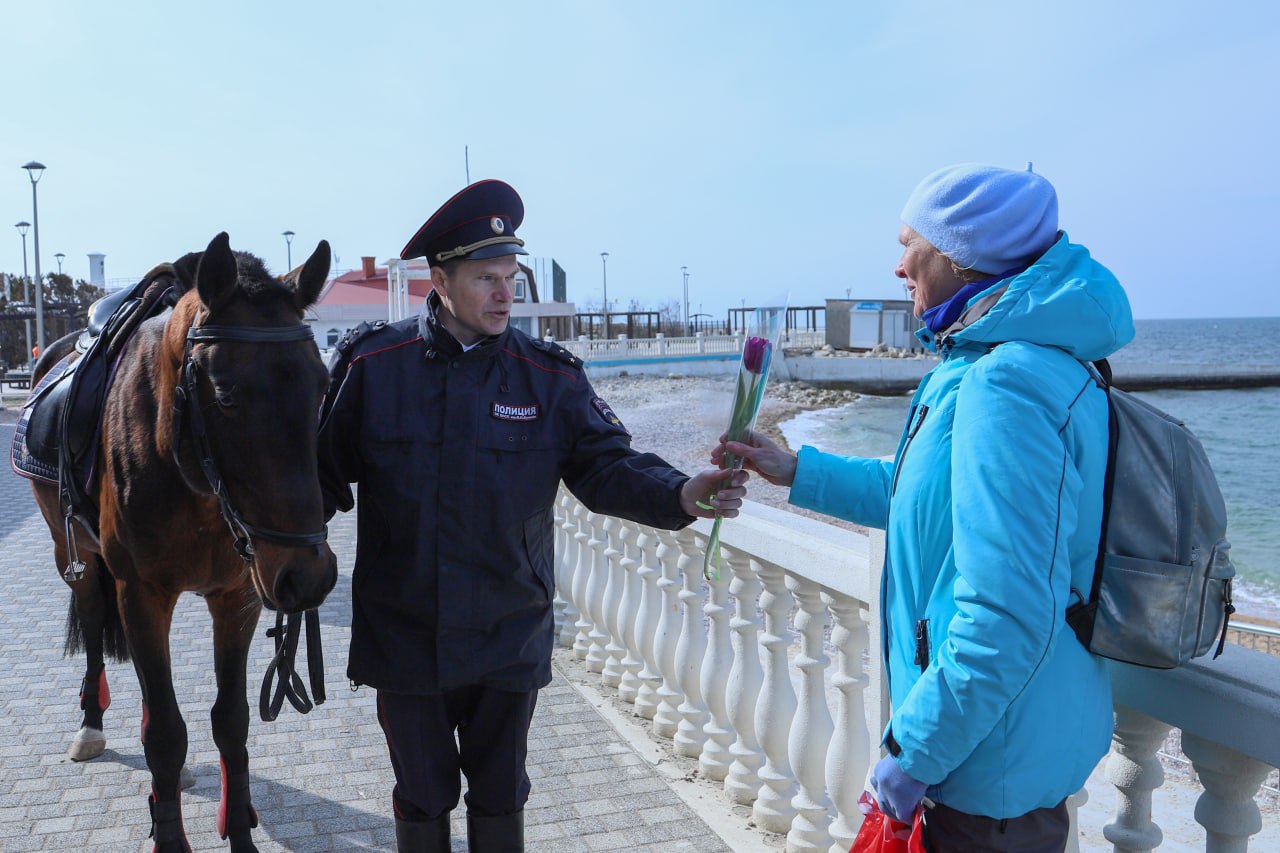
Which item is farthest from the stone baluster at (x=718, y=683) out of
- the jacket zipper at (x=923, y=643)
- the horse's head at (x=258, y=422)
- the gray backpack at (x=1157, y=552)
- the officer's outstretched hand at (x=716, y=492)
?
the gray backpack at (x=1157, y=552)

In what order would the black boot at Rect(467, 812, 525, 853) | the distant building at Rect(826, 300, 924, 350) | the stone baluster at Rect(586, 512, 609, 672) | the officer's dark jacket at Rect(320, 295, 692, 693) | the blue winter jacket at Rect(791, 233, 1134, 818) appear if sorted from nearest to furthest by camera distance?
the blue winter jacket at Rect(791, 233, 1134, 818) → the officer's dark jacket at Rect(320, 295, 692, 693) → the black boot at Rect(467, 812, 525, 853) → the stone baluster at Rect(586, 512, 609, 672) → the distant building at Rect(826, 300, 924, 350)

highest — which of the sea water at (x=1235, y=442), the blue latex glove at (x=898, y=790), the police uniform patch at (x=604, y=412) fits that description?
the police uniform patch at (x=604, y=412)

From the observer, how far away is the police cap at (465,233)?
2639 mm

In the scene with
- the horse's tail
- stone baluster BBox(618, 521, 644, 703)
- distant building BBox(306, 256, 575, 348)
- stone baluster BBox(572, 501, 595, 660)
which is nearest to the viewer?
the horse's tail

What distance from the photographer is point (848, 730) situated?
315 cm

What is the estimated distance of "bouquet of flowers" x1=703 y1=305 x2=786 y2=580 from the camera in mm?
2225

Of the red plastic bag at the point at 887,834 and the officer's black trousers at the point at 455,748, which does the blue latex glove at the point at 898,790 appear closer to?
the red plastic bag at the point at 887,834

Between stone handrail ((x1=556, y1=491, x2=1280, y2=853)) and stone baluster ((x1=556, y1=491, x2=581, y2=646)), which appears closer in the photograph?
stone handrail ((x1=556, y1=491, x2=1280, y2=853))

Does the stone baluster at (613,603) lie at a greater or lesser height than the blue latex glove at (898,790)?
lesser

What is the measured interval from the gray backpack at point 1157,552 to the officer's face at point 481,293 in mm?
1554

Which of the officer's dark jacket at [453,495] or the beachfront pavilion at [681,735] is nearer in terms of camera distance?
the beachfront pavilion at [681,735]

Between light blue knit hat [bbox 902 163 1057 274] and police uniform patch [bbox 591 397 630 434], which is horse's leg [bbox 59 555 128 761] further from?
light blue knit hat [bbox 902 163 1057 274]

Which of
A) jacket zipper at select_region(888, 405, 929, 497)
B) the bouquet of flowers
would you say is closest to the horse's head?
the bouquet of flowers

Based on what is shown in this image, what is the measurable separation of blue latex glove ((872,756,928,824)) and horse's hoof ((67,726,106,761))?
157 inches
